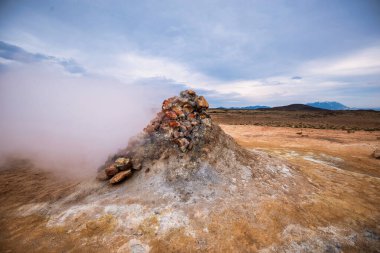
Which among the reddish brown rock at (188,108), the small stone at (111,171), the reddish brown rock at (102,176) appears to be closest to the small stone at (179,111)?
the reddish brown rock at (188,108)

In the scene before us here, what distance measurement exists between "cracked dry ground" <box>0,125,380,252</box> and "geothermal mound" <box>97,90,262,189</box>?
58 centimetres

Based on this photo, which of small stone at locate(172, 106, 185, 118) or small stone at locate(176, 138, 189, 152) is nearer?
small stone at locate(176, 138, 189, 152)

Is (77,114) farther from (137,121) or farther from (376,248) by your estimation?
(376,248)

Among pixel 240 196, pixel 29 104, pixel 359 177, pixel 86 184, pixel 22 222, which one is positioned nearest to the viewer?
pixel 22 222

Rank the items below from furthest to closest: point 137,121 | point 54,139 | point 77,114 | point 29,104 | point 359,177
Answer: point 29,104 < point 77,114 < point 54,139 < point 137,121 < point 359,177

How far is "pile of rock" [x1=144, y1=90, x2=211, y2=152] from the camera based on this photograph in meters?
5.41

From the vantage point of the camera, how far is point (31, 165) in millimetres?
7191

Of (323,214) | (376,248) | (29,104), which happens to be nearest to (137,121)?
(323,214)

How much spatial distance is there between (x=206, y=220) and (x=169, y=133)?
2618mm

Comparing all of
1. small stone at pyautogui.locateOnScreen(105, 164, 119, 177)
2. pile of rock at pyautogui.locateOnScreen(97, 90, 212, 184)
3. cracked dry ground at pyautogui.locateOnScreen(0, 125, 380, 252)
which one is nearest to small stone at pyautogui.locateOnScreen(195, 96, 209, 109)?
pile of rock at pyautogui.locateOnScreen(97, 90, 212, 184)

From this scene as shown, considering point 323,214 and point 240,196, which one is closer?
point 323,214

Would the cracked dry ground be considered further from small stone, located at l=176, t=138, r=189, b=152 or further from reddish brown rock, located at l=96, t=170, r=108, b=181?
small stone, located at l=176, t=138, r=189, b=152

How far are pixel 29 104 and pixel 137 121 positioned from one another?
9.82 metres

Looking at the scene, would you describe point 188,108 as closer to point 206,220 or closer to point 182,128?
point 182,128
